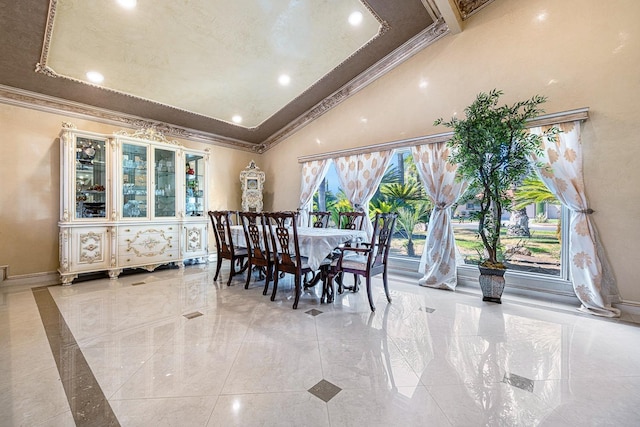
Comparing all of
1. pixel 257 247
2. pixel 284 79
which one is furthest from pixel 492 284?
pixel 284 79

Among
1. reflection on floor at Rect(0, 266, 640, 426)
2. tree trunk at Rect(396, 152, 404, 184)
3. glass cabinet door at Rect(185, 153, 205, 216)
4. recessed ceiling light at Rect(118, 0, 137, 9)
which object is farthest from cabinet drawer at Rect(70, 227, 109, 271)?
tree trunk at Rect(396, 152, 404, 184)

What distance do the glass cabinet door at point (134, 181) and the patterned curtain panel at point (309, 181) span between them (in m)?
2.71

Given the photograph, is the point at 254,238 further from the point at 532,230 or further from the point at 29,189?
the point at 532,230

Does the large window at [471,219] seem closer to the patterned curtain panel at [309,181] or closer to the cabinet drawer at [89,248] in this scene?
the patterned curtain panel at [309,181]

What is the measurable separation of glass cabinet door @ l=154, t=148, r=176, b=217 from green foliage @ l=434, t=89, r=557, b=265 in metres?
4.45

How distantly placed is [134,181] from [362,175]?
3.72 metres

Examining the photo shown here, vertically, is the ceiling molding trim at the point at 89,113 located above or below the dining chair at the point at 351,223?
above

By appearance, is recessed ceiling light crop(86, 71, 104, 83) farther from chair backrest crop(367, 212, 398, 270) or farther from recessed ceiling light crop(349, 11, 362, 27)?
chair backrest crop(367, 212, 398, 270)

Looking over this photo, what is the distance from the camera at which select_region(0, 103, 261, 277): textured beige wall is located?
3.42m

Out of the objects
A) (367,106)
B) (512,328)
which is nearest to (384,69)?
(367,106)

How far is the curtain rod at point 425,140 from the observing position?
279cm

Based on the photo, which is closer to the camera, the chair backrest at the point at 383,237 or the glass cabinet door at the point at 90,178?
the chair backrest at the point at 383,237

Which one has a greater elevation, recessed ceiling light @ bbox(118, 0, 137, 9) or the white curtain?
recessed ceiling light @ bbox(118, 0, 137, 9)

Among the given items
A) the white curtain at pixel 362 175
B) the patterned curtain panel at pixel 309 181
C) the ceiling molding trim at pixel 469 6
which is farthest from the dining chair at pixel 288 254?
the ceiling molding trim at pixel 469 6
